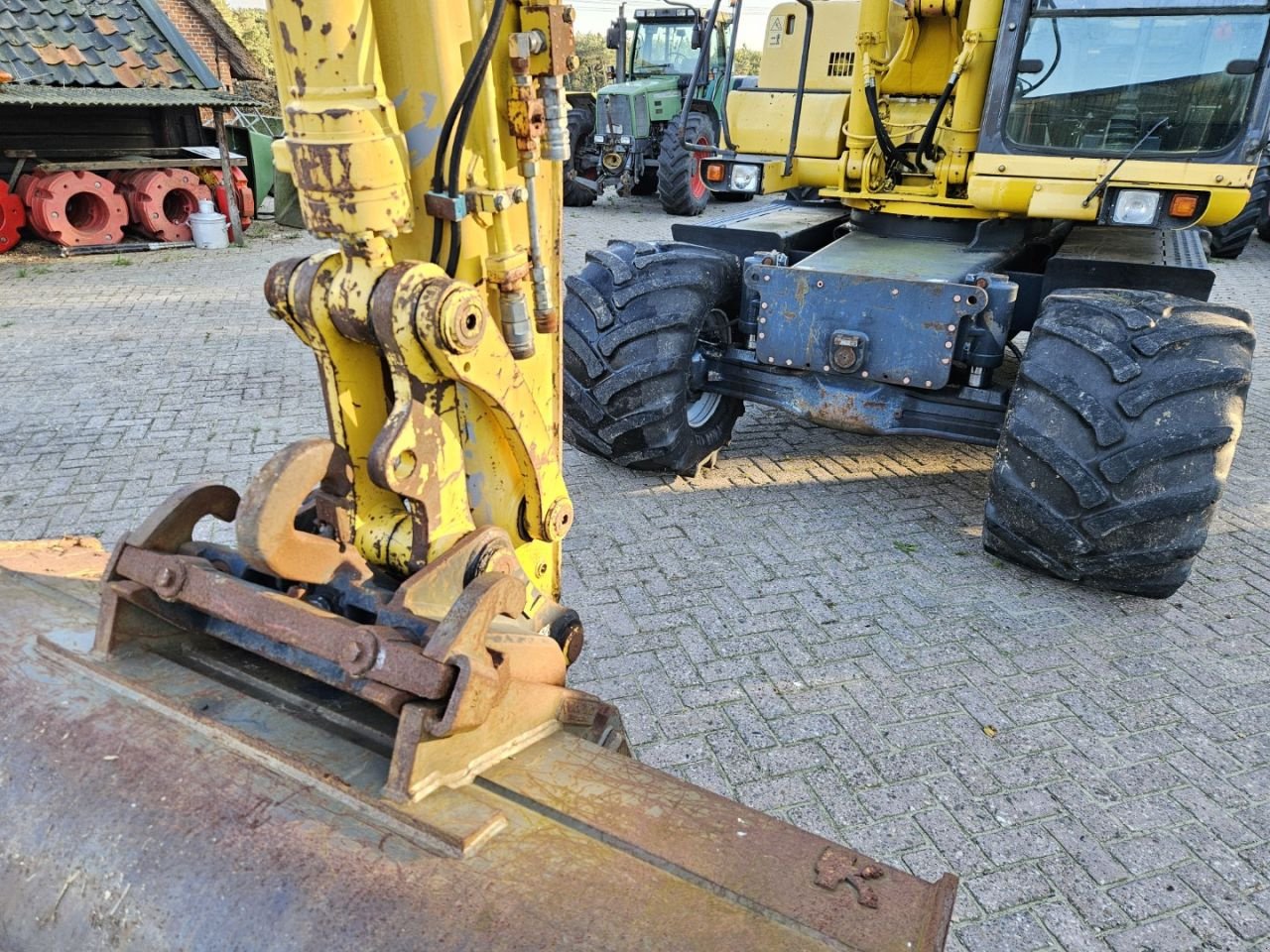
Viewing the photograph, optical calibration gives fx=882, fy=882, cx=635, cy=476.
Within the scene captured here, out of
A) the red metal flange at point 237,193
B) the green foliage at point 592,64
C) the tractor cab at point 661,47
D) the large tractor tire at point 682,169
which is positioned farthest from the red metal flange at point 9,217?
the tractor cab at point 661,47

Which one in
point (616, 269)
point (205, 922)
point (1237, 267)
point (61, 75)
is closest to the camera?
point (205, 922)

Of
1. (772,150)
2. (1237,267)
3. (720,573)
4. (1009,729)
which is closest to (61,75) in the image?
(772,150)

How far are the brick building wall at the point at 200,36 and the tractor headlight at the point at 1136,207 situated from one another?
698 inches

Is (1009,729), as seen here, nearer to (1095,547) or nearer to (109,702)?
(1095,547)

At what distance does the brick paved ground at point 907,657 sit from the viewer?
8.34 feet

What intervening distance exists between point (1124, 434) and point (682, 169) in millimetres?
11792

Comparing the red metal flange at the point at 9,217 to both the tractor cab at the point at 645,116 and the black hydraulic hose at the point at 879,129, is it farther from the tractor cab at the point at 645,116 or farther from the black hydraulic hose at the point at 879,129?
the black hydraulic hose at the point at 879,129

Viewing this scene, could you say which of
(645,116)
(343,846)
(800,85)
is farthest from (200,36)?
(343,846)

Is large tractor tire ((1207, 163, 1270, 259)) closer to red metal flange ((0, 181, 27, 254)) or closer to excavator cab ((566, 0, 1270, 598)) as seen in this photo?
excavator cab ((566, 0, 1270, 598))

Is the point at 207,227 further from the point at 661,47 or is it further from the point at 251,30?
the point at 251,30

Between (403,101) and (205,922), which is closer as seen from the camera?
(205,922)

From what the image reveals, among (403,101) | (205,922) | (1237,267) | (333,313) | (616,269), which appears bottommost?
(1237,267)

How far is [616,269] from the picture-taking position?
14.3 feet

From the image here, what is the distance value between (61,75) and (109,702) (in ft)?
39.2
